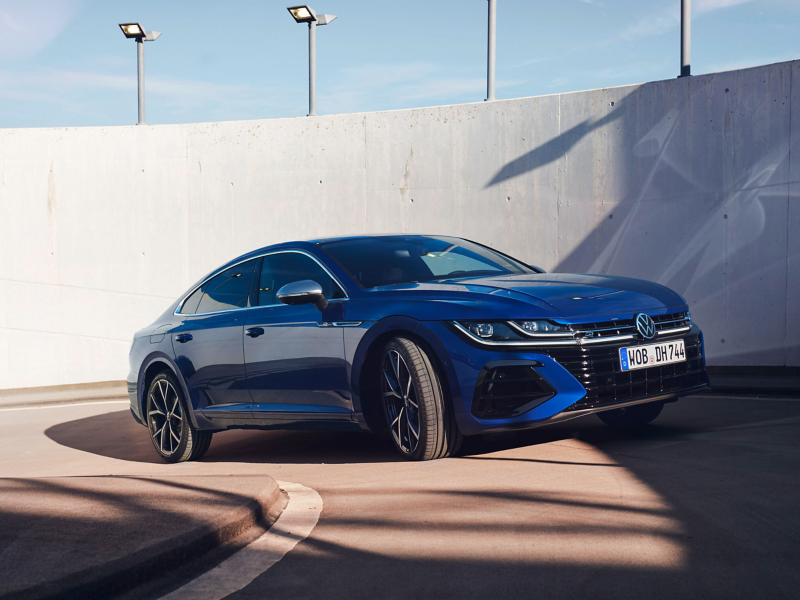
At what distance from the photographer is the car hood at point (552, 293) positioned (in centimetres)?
473

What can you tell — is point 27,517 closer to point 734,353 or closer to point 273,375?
point 273,375

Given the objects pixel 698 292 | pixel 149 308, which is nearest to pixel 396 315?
pixel 698 292

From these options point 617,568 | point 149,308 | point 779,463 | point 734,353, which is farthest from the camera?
point 149,308

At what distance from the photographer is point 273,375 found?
579 cm

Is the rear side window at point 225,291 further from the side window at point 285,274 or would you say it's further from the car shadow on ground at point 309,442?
the car shadow on ground at point 309,442

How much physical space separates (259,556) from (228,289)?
3.42 metres

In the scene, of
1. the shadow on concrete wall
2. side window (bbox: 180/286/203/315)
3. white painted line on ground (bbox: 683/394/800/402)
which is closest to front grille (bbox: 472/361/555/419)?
side window (bbox: 180/286/203/315)

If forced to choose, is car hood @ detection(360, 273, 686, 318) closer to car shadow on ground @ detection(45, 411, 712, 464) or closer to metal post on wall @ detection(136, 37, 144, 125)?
car shadow on ground @ detection(45, 411, 712, 464)

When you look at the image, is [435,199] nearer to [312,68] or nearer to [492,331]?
[312,68]

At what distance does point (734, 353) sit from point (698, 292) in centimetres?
83

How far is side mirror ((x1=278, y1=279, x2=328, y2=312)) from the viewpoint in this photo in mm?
5352

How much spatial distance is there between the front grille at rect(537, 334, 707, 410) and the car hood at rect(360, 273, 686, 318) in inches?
8.0

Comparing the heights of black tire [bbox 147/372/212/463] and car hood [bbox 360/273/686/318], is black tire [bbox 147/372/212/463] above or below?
below

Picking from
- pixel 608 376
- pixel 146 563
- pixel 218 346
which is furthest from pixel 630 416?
pixel 146 563
